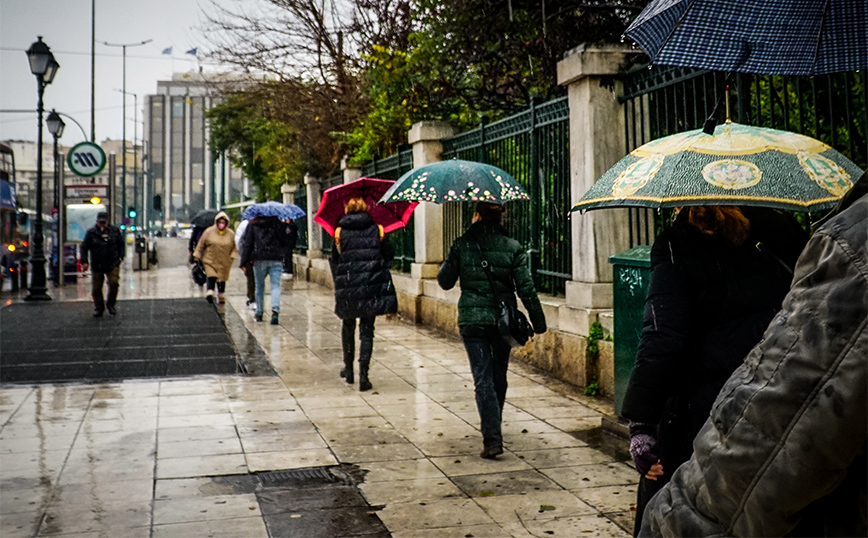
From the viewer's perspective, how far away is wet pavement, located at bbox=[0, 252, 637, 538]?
496cm

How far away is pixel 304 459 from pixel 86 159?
15.5 meters

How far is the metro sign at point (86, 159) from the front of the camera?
19625mm

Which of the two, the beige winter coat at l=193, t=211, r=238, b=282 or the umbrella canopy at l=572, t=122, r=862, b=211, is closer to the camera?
the umbrella canopy at l=572, t=122, r=862, b=211

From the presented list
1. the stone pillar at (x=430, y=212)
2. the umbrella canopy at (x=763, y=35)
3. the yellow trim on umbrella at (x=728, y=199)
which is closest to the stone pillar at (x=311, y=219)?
the stone pillar at (x=430, y=212)

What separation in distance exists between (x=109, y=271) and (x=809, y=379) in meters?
15.6

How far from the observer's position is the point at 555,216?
9.92m

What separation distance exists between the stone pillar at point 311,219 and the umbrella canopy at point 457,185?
18.1 m

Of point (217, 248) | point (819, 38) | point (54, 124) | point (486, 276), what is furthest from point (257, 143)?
point (819, 38)

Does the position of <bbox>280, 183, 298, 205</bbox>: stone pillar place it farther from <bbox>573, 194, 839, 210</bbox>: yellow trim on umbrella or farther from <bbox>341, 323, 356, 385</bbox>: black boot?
<bbox>573, 194, 839, 210</bbox>: yellow trim on umbrella

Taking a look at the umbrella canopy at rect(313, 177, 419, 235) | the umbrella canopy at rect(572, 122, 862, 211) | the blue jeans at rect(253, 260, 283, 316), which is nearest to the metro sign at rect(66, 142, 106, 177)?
the blue jeans at rect(253, 260, 283, 316)

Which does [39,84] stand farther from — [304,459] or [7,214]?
[304,459]

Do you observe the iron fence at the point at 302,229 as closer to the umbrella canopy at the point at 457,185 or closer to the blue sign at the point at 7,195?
the blue sign at the point at 7,195

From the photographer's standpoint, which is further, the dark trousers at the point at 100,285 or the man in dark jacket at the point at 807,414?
the dark trousers at the point at 100,285

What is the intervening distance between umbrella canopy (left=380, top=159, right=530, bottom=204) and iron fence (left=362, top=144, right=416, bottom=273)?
26.5ft
